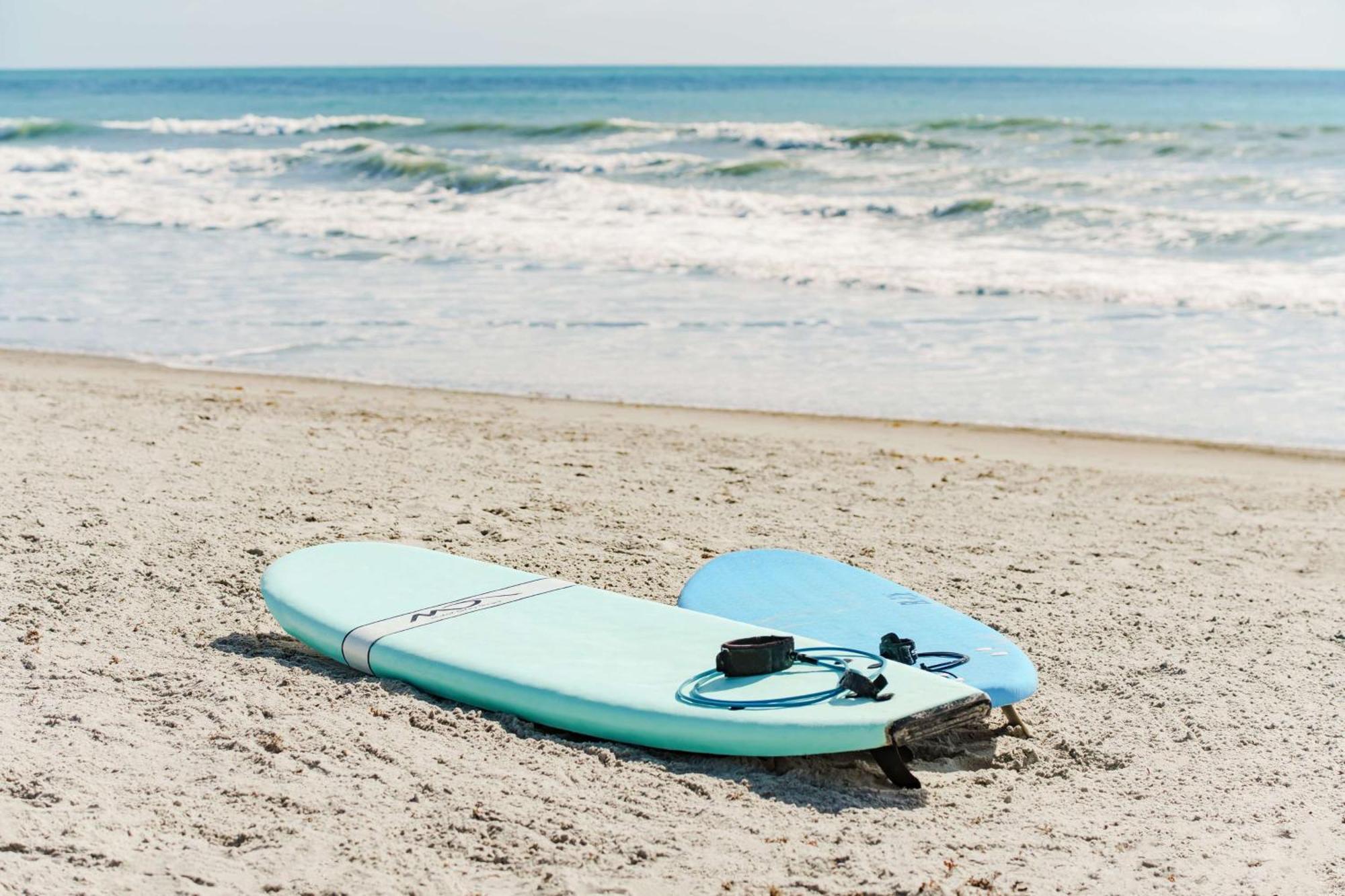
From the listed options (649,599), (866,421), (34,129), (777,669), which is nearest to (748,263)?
(866,421)

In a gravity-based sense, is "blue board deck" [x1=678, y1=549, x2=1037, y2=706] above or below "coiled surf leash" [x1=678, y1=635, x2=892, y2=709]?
below

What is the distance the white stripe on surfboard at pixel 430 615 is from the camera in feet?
10.4

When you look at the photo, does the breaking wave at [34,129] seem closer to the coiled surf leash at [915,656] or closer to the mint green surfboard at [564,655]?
the mint green surfboard at [564,655]

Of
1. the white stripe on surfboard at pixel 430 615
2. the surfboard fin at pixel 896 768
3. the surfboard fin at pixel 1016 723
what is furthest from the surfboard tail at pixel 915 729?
Answer: the white stripe on surfboard at pixel 430 615

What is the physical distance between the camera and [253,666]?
3178 millimetres

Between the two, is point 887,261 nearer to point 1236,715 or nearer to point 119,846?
point 1236,715

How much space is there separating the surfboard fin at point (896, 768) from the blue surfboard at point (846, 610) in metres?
0.38

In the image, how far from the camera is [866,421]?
6.44 meters

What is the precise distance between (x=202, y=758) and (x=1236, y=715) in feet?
8.16

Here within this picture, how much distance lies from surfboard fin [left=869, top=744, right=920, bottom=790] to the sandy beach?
0.04 meters

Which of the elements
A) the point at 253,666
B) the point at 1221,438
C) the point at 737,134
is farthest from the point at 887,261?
the point at 737,134

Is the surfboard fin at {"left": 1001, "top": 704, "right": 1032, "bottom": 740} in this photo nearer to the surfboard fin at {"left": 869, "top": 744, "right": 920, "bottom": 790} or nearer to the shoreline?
the surfboard fin at {"left": 869, "top": 744, "right": 920, "bottom": 790}

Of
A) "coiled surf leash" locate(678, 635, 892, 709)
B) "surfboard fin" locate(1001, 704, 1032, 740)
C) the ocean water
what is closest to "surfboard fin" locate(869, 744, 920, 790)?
"coiled surf leash" locate(678, 635, 892, 709)

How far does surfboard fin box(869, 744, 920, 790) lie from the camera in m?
2.67
